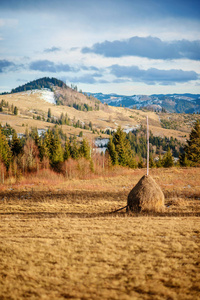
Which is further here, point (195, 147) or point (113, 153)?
point (113, 153)

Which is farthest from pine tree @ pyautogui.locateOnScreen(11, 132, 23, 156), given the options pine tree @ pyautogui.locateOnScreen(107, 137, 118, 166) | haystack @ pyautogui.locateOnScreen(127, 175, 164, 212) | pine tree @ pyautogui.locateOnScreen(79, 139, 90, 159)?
haystack @ pyautogui.locateOnScreen(127, 175, 164, 212)

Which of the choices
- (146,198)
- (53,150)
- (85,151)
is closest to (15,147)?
(53,150)

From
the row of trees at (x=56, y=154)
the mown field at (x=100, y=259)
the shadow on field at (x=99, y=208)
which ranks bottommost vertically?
the shadow on field at (x=99, y=208)

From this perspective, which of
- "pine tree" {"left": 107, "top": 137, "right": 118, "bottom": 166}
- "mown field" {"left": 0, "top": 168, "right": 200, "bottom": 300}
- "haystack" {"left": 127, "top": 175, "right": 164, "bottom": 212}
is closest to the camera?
"mown field" {"left": 0, "top": 168, "right": 200, "bottom": 300}

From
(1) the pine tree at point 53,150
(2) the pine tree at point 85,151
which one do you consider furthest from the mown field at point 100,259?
(2) the pine tree at point 85,151

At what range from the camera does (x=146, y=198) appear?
16109 millimetres

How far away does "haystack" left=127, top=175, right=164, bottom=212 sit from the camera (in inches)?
635

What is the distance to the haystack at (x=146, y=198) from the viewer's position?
16141 mm

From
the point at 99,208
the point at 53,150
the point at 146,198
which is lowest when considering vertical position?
the point at 99,208

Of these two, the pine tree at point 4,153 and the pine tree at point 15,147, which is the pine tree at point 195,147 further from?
the pine tree at point 4,153

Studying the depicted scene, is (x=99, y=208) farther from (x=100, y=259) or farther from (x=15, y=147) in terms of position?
A: (x=15, y=147)

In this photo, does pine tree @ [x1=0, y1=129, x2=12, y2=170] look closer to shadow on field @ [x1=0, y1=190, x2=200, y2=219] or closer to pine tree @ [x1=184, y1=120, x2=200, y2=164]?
shadow on field @ [x1=0, y1=190, x2=200, y2=219]

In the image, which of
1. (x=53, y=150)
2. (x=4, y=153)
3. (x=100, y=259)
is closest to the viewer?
(x=100, y=259)

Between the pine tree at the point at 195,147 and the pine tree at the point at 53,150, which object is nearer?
the pine tree at the point at 195,147
